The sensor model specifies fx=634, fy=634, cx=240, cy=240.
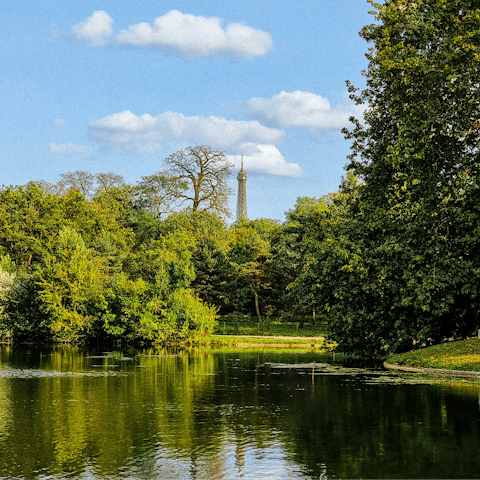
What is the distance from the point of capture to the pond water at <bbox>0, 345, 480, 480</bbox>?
9609 millimetres

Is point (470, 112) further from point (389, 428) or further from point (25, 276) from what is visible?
point (25, 276)

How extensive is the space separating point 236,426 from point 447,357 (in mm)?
15277

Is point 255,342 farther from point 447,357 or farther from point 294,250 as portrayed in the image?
point 447,357

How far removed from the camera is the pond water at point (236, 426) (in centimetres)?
961

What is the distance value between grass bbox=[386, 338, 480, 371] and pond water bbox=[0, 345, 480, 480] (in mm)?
2050

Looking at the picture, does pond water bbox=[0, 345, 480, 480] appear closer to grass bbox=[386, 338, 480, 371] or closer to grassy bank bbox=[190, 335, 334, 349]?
grass bbox=[386, 338, 480, 371]

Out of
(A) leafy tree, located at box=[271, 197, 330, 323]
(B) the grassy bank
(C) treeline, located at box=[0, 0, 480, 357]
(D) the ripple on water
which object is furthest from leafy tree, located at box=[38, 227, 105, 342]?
(D) the ripple on water

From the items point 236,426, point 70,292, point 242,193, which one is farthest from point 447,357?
point 242,193

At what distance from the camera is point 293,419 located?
14.3 meters

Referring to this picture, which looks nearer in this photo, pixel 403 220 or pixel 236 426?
pixel 236 426

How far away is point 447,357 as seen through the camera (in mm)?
25953

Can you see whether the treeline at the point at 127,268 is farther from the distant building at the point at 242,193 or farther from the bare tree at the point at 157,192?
the distant building at the point at 242,193

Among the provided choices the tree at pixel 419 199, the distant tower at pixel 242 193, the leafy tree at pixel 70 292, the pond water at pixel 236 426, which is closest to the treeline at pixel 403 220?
the tree at pixel 419 199

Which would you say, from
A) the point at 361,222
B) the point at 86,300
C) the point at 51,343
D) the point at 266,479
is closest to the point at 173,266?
the point at 86,300
